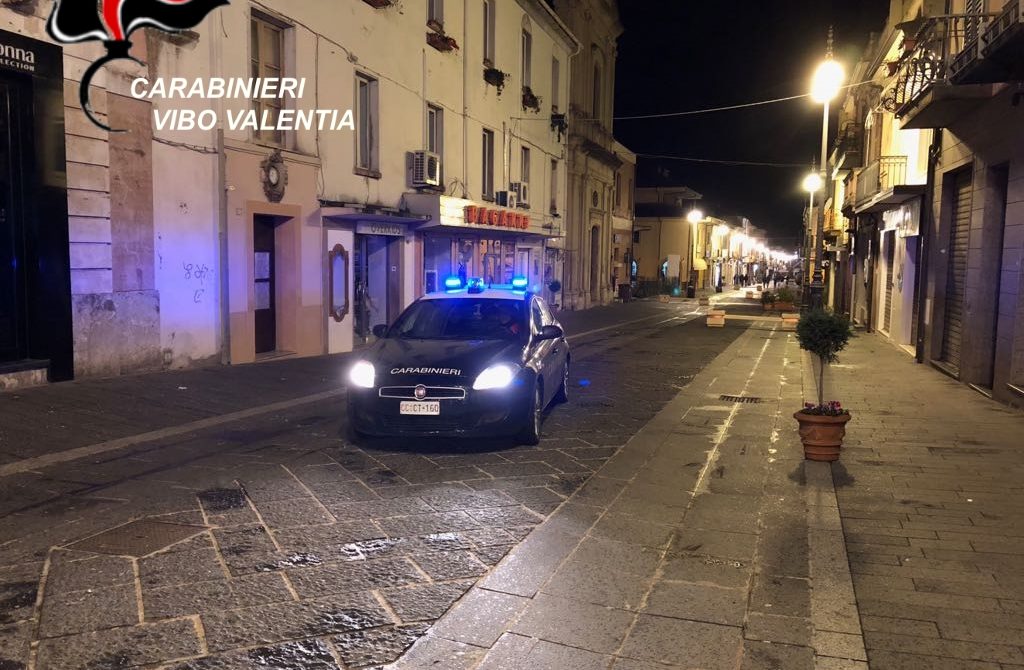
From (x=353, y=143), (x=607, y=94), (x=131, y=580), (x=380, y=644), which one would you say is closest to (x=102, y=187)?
(x=353, y=143)

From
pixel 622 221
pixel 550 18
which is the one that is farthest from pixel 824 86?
pixel 622 221

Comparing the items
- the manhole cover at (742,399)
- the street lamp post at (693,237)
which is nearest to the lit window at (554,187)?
the manhole cover at (742,399)

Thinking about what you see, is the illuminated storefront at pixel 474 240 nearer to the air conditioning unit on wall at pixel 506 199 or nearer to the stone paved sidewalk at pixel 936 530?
the air conditioning unit on wall at pixel 506 199


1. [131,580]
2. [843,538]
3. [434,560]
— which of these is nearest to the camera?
[131,580]

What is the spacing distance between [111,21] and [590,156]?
84.0 feet

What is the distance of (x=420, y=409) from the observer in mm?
7000

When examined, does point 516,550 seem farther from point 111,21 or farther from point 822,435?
point 111,21

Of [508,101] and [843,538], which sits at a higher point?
[508,101]

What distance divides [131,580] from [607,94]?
36069mm

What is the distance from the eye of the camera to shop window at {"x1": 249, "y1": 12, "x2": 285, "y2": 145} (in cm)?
1303

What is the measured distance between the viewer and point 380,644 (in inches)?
141

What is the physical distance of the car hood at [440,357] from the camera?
7.12m

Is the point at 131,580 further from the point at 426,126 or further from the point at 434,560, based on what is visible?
the point at 426,126

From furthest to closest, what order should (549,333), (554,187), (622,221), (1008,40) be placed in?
(622,221)
(554,187)
(549,333)
(1008,40)
